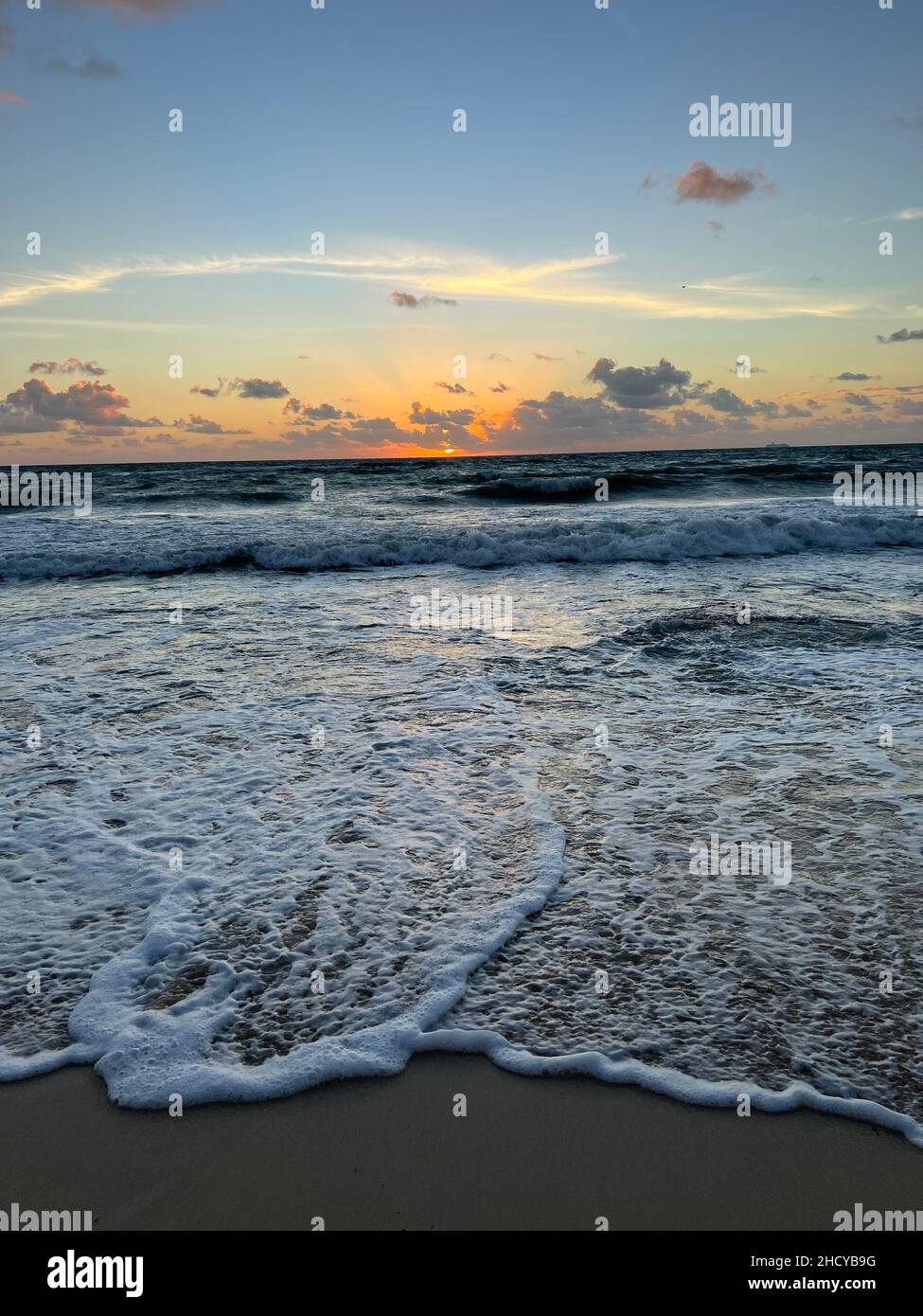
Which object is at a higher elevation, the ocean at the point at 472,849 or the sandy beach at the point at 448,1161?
the ocean at the point at 472,849

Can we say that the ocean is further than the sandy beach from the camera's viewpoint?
Yes

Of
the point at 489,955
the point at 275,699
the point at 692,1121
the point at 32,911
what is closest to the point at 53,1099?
the point at 32,911

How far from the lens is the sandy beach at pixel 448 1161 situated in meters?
2.44

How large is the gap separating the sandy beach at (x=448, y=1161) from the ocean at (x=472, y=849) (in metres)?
0.11

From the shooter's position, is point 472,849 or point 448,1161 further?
point 472,849

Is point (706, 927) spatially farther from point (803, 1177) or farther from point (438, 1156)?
point (438, 1156)

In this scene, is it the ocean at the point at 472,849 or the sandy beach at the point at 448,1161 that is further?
the ocean at the point at 472,849

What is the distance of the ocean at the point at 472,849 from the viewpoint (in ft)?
10.2

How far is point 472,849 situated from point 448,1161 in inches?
79.9

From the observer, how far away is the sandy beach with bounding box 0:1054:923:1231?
96.0 inches

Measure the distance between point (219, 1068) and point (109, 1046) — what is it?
1.59 ft

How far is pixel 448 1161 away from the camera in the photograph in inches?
103

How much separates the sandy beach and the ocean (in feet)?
0.36

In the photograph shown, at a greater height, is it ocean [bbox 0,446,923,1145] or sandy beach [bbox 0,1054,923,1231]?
ocean [bbox 0,446,923,1145]
